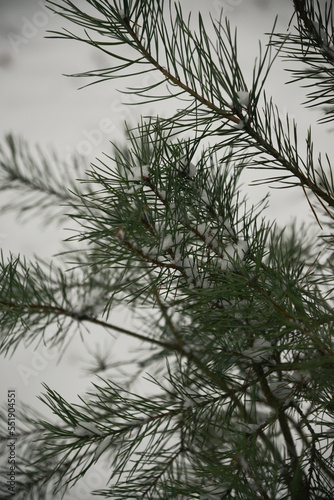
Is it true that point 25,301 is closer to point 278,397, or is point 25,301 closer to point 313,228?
point 278,397

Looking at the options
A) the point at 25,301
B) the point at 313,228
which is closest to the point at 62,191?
the point at 25,301

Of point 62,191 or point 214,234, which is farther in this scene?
point 62,191

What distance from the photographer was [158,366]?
68 cm

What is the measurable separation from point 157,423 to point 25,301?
18 centimetres

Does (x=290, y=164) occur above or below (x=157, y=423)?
above

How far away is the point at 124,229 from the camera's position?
0.25m

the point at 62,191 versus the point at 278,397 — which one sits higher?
the point at 62,191

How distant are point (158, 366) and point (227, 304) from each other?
16.6 inches

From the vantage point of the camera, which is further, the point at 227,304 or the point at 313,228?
the point at 313,228

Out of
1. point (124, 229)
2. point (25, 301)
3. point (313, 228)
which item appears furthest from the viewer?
point (313, 228)

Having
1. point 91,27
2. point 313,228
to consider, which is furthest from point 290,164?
point 313,228

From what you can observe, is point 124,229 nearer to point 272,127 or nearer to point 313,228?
point 272,127

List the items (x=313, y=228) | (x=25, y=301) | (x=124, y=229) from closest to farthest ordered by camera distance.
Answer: (x=124, y=229), (x=25, y=301), (x=313, y=228)

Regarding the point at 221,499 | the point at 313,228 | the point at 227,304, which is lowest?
the point at 221,499
